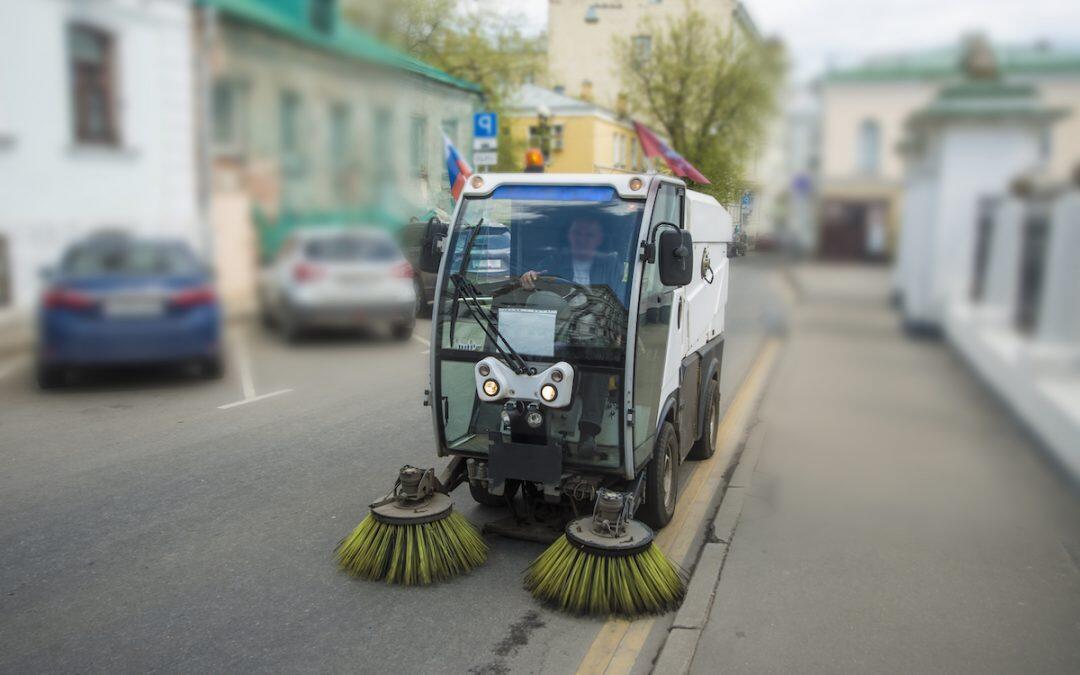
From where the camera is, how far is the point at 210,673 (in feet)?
11.5

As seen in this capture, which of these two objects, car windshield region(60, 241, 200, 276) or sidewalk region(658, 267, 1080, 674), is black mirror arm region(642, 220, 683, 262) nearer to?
sidewalk region(658, 267, 1080, 674)

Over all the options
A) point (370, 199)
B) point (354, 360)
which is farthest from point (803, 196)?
point (370, 199)

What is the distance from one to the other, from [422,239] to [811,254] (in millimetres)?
3171

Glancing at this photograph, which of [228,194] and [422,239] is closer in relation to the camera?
[228,194]

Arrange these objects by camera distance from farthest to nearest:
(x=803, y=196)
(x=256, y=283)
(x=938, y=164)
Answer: (x=938, y=164)
(x=803, y=196)
(x=256, y=283)

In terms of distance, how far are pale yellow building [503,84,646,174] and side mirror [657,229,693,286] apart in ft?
5.50

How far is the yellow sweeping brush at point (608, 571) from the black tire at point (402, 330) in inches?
Answer: 49.8

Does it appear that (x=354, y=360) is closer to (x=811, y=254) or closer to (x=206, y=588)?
(x=206, y=588)

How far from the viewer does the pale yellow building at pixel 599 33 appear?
6430 millimetres

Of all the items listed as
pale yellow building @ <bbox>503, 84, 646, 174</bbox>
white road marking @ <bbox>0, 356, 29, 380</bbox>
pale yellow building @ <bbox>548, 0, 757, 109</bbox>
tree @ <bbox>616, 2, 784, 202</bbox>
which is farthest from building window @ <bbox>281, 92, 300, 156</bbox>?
pale yellow building @ <bbox>548, 0, 757, 109</bbox>

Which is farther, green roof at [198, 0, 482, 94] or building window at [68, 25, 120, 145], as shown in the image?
green roof at [198, 0, 482, 94]

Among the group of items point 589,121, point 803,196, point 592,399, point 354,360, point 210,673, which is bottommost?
point 210,673

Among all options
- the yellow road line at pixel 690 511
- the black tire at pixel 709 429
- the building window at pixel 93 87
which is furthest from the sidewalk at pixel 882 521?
the building window at pixel 93 87

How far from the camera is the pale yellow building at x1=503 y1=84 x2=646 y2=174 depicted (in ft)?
20.5
